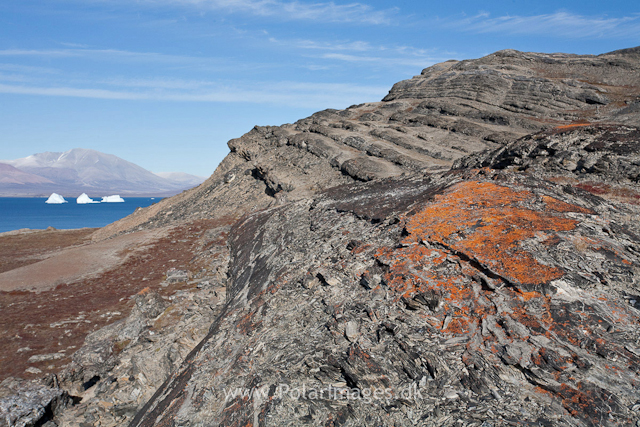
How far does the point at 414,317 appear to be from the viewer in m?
6.49

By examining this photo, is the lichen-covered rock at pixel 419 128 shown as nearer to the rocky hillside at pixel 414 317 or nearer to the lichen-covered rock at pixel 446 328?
the rocky hillside at pixel 414 317

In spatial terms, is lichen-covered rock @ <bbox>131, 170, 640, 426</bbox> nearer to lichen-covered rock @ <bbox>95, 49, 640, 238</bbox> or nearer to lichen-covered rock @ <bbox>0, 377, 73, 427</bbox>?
lichen-covered rock @ <bbox>0, 377, 73, 427</bbox>

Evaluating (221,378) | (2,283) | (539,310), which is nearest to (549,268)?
(539,310)

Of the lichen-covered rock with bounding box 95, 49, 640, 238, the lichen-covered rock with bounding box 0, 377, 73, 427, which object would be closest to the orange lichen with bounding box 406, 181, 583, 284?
the lichen-covered rock with bounding box 0, 377, 73, 427

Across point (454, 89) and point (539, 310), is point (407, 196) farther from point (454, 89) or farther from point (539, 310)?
point (454, 89)

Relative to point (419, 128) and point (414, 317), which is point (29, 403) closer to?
point (414, 317)

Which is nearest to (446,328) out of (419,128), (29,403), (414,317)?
(414,317)

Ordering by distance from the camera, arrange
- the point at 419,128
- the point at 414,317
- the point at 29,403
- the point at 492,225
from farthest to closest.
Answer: the point at 419,128
the point at 29,403
the point at 492,225
the point at 414,317

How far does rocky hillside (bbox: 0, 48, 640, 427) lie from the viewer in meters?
5.29

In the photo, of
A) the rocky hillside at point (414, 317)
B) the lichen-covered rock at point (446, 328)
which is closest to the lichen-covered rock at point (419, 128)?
the rocky hillside at point (414, 317)

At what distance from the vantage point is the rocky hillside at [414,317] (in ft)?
17.3

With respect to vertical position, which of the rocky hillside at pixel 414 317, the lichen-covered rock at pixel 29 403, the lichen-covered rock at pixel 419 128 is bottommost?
the lichen-covered rock at pixel 29 403

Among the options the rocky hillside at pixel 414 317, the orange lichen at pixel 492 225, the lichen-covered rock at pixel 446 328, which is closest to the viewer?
the lichen-covered rock at pixel 446 328

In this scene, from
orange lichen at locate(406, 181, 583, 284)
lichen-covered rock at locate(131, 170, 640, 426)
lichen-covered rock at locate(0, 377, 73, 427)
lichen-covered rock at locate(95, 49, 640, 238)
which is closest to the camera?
lichen-covered rock at locate(131, 170, 640, 426)
